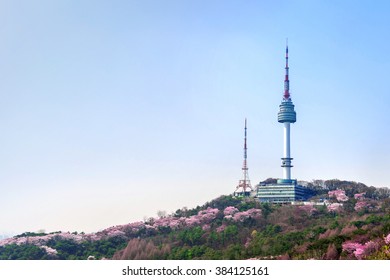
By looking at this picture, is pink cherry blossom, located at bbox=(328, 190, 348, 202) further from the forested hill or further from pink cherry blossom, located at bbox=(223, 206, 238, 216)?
pink cherry blossom, located at bbox=(223, 206, 238, 216)

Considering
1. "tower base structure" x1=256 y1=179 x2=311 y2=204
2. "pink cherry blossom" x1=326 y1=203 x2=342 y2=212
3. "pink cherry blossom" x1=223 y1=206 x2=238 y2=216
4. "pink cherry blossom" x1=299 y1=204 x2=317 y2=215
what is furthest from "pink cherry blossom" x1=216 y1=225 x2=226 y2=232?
"tower base structure" x1=256 y1=179 x2=311 y2=204

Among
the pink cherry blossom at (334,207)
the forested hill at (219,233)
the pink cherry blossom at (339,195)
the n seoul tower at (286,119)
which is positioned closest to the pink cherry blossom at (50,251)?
the forested hill at (219,233)

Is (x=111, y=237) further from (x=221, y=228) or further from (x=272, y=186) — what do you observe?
(x=272, y=186)

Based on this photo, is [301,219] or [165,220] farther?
[165,220]

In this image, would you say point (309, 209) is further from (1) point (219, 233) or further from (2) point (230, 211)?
(1) point (219, 233)

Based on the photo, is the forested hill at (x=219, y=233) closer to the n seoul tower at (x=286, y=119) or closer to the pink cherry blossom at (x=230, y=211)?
the pink cherry blossom at (x=230, y=211)

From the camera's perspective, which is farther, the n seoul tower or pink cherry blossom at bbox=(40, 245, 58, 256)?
the n seoul tower

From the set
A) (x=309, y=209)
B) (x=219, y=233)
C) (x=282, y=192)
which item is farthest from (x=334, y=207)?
(x=282, y=192)

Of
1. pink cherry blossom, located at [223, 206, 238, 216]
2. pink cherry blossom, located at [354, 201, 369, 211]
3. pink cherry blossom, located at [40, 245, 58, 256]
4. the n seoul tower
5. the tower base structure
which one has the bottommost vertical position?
pink cherry blossom, located at [40, 245, 58, 256]
